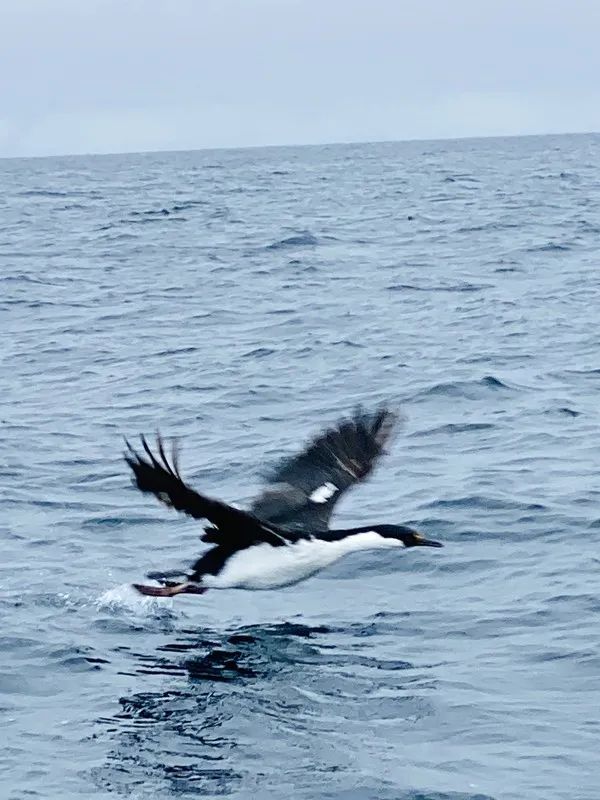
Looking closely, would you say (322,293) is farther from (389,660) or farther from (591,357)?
(389,660)

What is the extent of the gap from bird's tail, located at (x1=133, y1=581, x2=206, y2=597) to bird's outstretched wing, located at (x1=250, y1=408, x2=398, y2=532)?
806 millimetres

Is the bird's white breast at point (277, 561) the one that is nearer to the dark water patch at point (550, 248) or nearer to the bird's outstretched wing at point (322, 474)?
the bird's outstretched wing at point (322, 474)

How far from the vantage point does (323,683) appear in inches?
378

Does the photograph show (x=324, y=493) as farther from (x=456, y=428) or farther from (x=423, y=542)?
(x=456, y=428)

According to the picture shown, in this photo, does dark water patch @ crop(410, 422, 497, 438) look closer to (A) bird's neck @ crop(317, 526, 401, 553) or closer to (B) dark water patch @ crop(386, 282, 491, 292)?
(A) bird's neck @ crop(317, 526, 401, 553)

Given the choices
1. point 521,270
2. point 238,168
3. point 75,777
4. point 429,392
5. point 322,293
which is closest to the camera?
point 75,777

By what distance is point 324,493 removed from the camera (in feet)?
37.1

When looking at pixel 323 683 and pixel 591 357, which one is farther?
pixel 591 357

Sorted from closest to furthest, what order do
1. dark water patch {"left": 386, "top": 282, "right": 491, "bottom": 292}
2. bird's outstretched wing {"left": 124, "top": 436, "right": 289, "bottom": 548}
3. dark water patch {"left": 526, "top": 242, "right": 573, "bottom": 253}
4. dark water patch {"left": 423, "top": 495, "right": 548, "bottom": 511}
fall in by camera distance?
bird's outstretched wing {"left": 124, "top": 436, "right": 289, "bottom": 548}, dark water patch {"left": 423, "top": 495, "right": 548, "bottom": 511}, dark water patch {"left": 386, "top": 282, "right": 491, "bottom": 292}, dark water patch {"left": 526, "top": 242, "right": 573, "bottom": 253}

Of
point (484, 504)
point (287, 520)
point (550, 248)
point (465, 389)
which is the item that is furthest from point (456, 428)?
point (550, 248)

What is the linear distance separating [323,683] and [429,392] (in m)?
7.96

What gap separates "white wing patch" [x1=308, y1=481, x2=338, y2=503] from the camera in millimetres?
11258

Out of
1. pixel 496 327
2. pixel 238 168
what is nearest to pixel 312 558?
pixel 496 327

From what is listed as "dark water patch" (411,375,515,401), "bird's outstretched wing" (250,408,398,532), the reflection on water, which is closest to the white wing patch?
"bird's outstretched wing" (250,408,398,532)
